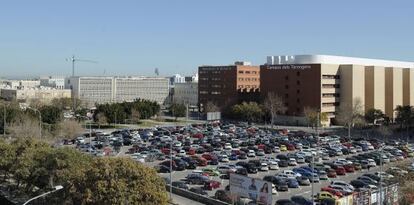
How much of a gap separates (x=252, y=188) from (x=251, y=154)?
29005 mm

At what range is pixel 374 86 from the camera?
9856 cm

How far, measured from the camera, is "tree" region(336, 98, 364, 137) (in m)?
82.4

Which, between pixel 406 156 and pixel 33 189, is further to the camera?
pixel 406 156

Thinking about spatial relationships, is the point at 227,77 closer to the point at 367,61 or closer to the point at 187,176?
the point at 367,61

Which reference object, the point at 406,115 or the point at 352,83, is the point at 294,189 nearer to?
the point at 406,115

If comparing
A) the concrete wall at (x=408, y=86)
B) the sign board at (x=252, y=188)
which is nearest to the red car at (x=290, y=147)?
the sign board at (x=252, y=188)

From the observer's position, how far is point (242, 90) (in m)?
115

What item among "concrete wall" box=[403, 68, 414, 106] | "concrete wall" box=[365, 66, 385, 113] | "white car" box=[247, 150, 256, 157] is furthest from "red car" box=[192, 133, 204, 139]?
"concrete wall" box=[403, 68, 414, 106]

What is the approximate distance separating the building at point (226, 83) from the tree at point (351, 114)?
94.2ft

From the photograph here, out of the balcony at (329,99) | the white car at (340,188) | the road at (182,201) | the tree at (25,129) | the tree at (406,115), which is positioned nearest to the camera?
the road at (182,201)

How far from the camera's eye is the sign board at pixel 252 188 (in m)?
28.1

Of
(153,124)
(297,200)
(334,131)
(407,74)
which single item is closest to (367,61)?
(407,74)

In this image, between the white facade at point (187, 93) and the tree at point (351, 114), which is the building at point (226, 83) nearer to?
the tree at point (351, 114)

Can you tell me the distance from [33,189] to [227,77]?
81.6 m
